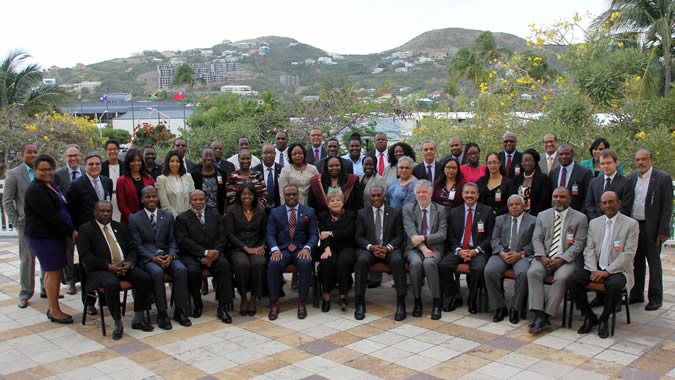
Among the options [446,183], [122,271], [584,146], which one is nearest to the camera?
[122,271]

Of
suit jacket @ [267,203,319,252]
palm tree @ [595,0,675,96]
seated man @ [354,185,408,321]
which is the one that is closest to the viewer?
seated man @ [354,185,408,321]

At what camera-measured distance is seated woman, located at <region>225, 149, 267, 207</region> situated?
6.44m

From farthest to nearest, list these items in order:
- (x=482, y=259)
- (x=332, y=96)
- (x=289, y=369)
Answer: (x=332, y=96) → (x=482, y=259) → (x=289, y=369)

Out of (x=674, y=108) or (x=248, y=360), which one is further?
(x=674, y=108)

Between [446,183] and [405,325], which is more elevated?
[446,183]

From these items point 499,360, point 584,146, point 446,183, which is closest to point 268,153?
point 446,183

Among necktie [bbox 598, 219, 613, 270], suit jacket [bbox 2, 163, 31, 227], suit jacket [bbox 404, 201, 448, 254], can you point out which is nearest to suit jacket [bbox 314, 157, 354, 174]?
suit jacket [bbox 404, 201, 448, 254]

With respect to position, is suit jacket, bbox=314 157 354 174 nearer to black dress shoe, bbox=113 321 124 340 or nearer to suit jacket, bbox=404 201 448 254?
suit jacket, bbox=404 201 448 254

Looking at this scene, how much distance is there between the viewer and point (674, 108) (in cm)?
1087

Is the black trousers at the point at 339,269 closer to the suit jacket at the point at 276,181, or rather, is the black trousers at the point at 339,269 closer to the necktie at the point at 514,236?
the suit jacket at the point at 276,181

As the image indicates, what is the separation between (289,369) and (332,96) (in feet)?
43.3

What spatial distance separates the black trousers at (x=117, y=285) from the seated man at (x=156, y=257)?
0.10 meters

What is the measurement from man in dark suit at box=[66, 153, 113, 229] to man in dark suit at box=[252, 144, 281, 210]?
198 centimetres

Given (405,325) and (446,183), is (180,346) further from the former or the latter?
(446,183)
